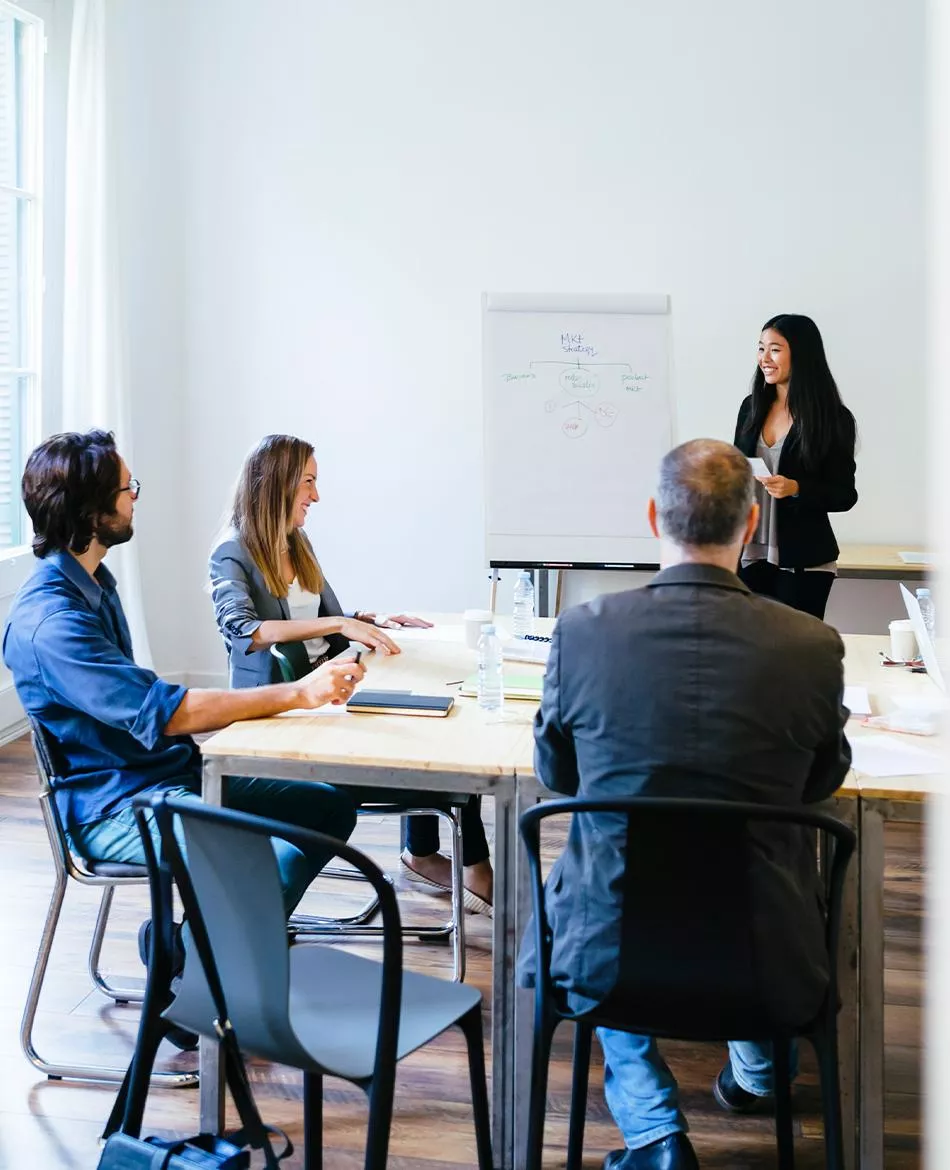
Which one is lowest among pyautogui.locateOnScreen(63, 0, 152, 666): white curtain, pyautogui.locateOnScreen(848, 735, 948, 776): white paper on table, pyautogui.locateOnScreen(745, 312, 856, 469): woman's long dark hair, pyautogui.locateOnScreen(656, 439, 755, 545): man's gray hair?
pyautogui.locateOnScreen(848, 735, 948, 776): white paper on table

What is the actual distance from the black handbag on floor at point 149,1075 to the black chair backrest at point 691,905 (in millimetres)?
470

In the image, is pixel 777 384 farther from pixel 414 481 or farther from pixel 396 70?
pixel 396 70

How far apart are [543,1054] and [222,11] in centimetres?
454

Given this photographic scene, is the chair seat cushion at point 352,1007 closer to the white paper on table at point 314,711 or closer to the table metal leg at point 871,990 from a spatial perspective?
the white paper on table at point 314,711

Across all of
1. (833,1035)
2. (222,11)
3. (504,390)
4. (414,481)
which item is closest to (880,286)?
(504,390)

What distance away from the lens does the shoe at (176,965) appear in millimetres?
2182

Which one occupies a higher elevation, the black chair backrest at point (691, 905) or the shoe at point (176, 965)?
the black chair backrest at point (691, 905)

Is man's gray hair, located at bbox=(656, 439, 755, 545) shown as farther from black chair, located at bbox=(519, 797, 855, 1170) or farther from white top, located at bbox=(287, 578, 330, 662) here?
white top, located at bbox=(287, 578, 330, 662)

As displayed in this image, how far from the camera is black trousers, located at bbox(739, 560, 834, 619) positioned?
390 centimetres

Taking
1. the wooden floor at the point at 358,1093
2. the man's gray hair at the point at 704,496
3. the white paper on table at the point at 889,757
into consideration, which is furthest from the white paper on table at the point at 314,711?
the white paper on table at the point at 889,757

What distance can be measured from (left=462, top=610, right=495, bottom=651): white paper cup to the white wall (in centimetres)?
206

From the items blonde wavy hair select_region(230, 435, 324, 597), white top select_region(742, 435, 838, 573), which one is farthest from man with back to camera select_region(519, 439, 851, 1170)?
white top select_region(742, 435, 838, 573)

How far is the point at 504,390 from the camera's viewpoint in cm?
438

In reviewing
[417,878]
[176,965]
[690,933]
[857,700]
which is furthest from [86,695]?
[857,700]
